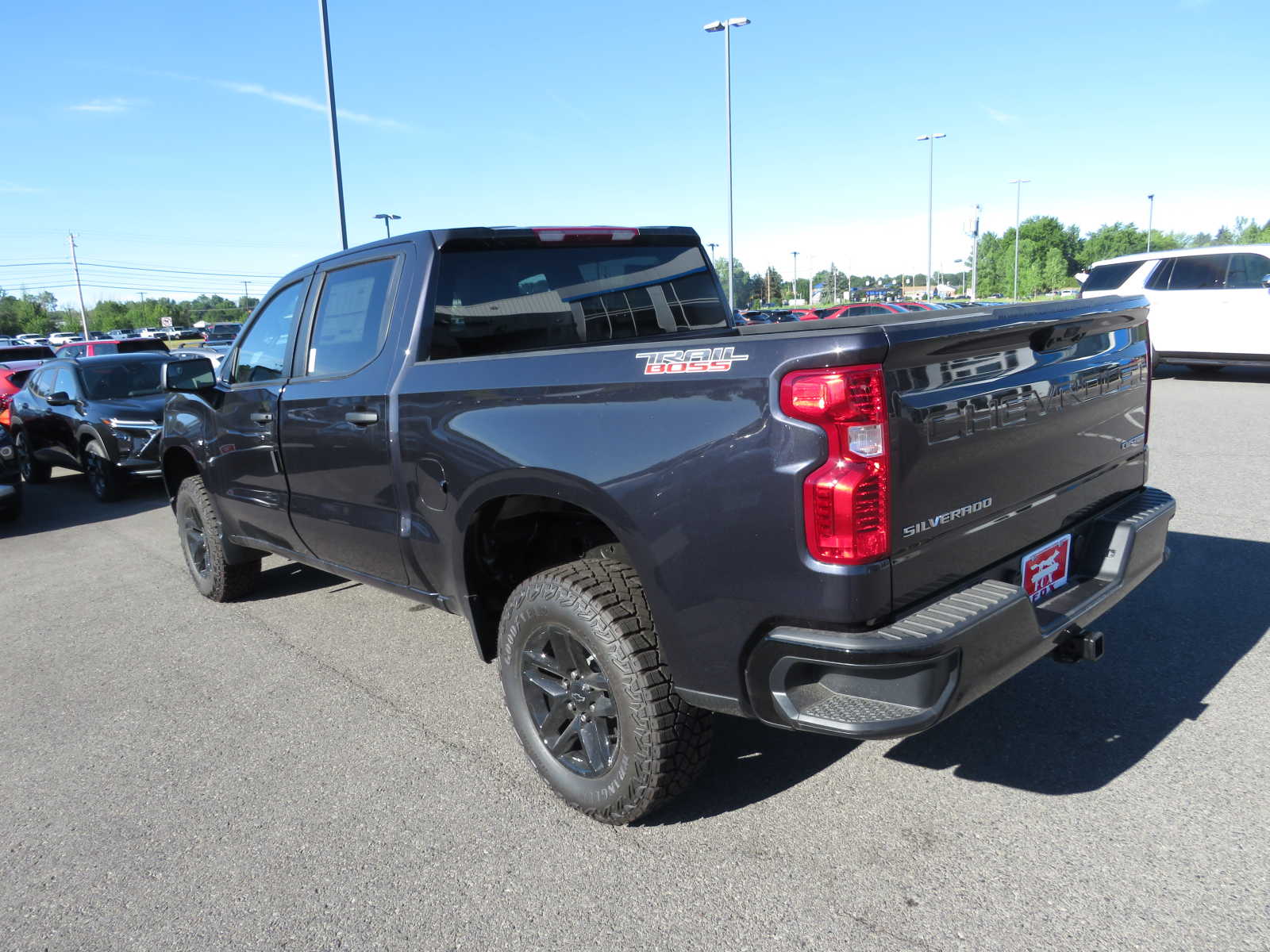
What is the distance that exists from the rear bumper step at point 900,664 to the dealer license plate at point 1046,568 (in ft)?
0.56

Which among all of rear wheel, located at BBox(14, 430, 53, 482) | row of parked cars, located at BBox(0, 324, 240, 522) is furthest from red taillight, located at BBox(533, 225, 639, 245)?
rear wheel, located at BBox(14, 430, 53, 482)

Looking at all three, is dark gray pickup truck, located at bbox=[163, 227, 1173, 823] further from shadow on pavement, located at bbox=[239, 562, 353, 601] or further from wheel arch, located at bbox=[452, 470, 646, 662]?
shadow on pavement, located at bbox=[239, 562, 353, 601]

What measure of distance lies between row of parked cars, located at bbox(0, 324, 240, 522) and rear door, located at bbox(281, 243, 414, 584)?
6.38 meters

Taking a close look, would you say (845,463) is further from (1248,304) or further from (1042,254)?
(1042,254)

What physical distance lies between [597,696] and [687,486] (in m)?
0.89

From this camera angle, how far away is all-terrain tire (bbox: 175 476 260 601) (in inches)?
213

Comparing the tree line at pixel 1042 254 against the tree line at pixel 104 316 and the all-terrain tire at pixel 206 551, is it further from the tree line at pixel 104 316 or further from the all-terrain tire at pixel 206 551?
the all-terrain tire at pixel 206 551

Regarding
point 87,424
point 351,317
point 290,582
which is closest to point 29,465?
point 87,424

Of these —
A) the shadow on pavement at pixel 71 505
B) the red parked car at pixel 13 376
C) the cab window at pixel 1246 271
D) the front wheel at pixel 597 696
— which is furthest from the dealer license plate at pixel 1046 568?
the red parked car at pixel 13 376

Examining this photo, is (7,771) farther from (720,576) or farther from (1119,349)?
(1119,349)

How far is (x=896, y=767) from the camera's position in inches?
128

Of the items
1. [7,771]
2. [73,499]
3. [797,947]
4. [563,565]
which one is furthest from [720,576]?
[73,499]

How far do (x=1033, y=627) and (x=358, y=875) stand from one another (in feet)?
7.00

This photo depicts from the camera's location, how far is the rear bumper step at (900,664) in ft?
7.37
